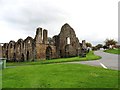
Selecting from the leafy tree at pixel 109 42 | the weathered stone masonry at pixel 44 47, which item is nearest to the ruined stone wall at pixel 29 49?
the weathered stone masonry at pixel 44 47

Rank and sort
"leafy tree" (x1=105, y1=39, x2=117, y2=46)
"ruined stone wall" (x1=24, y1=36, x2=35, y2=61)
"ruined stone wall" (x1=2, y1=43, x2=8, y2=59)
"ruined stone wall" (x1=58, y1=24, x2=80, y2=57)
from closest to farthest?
1. "ruined stone wall" (x1=24, y1=36, x2=35, y2=61)
2. "ruined stone wall" (x1=58, y1=24, x2=80, y2=57)
3. "ruined stone wall" (x1=2, y1=43, x2=8, y2=59)
4. "leafy tree" (x1=105, y1=39, x2=117, y2=46)

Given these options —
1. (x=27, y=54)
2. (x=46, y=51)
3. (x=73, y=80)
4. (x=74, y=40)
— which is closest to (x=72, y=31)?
(x=74, y=40)

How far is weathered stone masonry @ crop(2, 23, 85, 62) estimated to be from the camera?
41094 mm

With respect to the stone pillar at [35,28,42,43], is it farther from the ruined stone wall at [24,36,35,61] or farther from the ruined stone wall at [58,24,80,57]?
the ruined stone wall at [58,24,80,57]

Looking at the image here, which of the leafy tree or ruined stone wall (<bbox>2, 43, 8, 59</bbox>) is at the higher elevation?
the leafy tree

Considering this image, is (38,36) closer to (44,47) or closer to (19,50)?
(44,47)

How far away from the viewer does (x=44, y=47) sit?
139 feet

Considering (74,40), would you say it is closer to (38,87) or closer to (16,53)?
(16,53)

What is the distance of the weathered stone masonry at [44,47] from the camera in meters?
41.1

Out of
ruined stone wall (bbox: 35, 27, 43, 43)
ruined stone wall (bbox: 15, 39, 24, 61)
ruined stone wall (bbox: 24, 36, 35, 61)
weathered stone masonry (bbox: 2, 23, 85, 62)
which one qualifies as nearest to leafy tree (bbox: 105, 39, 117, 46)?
weathered stone masonry (bbox: 2, 23, 85, 62)

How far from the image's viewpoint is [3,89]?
10469mm

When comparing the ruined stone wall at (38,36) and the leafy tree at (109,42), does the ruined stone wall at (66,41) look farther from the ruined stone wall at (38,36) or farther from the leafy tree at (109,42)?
the leafy tree at (109,42)

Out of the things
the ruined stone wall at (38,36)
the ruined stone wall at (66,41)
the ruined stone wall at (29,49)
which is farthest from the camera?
the ruined stone wall at (66,41)

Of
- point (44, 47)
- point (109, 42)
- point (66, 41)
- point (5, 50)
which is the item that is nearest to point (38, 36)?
point (44, 47)
